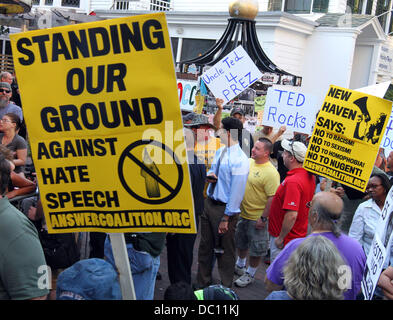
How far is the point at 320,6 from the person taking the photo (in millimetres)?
16562

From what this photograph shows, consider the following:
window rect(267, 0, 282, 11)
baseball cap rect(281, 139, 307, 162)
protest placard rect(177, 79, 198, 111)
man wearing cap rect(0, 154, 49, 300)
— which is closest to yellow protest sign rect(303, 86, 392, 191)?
baseball cap rect(281, 139, 307, 162)

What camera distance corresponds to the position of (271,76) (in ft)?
33.6

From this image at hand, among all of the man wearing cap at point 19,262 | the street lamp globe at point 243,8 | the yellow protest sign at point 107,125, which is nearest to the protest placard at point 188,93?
the street lamp globe at point 243,8

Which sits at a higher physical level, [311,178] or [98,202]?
[98,202]

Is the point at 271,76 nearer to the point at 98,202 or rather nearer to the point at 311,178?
the point at 311,178

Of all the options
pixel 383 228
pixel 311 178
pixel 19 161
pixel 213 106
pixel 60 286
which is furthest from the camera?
pixel 213 106

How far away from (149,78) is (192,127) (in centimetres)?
305

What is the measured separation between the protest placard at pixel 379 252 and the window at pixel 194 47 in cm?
1384

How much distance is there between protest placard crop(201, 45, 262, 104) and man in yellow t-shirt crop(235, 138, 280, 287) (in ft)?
5.68

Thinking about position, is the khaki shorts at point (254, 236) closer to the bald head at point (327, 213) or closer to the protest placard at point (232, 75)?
the protest placard at point (232, 75)

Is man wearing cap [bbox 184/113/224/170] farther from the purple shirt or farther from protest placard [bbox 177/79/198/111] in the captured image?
protest placard [bbox 177/79/198/111]

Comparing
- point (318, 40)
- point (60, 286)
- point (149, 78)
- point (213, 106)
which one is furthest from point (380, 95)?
point (318, 40)

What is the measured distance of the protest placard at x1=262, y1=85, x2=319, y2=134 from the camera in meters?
7.04

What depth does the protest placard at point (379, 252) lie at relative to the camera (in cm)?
286
